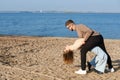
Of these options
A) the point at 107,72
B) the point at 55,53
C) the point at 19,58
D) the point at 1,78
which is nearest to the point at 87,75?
the point at 107,72

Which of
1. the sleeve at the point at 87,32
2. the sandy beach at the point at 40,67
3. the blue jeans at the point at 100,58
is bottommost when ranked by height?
the sandy beach at the point at 40,67

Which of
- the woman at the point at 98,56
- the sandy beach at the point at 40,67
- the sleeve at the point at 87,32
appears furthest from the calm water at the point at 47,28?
the sleeve at the point at 87,32

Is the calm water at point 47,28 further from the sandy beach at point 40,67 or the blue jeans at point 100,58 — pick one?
the blue jeans at point 100,58

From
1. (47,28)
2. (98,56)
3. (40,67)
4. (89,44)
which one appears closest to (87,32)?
(89,44)

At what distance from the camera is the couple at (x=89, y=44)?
31.7 ft

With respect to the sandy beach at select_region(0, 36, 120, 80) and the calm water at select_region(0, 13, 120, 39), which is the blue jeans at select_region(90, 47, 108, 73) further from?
the calm water at select_region(0, 13, 120, 39)

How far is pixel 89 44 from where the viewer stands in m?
9.85

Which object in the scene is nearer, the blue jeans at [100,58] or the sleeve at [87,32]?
the sleeve at [87,32]

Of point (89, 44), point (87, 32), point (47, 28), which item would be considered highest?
point (87, 32)

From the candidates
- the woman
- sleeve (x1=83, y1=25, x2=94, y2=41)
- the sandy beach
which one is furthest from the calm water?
sleeve (x1=83, y1=25, x2=94, y2=41)

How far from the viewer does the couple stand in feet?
31.7

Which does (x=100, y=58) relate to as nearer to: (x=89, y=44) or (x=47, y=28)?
(x=89, y=44)

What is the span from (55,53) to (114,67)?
135 inches

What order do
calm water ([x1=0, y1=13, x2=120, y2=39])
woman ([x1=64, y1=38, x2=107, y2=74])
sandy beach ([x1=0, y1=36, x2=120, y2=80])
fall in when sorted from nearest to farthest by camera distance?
1. sandy beach ([x1=0, y1=36, x2=120, y2=80])
2. woman ([x1=64, y1=38, x2=107, y2=74])
3. calm water ([x1=0, y1=13, x2=120, y2=39])
